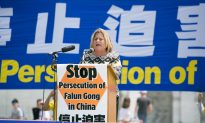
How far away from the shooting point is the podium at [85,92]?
9.09 meters

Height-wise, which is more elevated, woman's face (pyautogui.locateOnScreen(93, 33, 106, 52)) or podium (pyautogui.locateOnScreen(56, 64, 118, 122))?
woman's face (pyautogui.locateOnScreen(93, 33, 106, 52))

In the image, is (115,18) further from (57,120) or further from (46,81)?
(57,120)

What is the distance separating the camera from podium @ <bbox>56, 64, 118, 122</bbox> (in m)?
9.09

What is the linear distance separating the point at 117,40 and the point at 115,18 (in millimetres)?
341

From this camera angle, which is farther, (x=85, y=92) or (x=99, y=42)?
(x=99, y=42)

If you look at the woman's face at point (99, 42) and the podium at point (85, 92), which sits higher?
the woman's face at point (99, 42)

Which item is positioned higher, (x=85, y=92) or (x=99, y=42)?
(x=99, y=42)

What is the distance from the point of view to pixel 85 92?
916cm

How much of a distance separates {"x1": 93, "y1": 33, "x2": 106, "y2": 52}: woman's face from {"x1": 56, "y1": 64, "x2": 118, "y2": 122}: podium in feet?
2.03

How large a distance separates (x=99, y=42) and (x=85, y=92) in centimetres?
82

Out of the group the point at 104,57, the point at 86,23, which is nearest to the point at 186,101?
the point at 86,23

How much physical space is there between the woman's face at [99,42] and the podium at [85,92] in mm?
618

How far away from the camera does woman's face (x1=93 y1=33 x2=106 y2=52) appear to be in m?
9.73

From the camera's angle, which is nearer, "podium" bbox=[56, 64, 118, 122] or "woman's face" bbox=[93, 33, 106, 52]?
"podium" bbox=[56, 64, 118, 122]
